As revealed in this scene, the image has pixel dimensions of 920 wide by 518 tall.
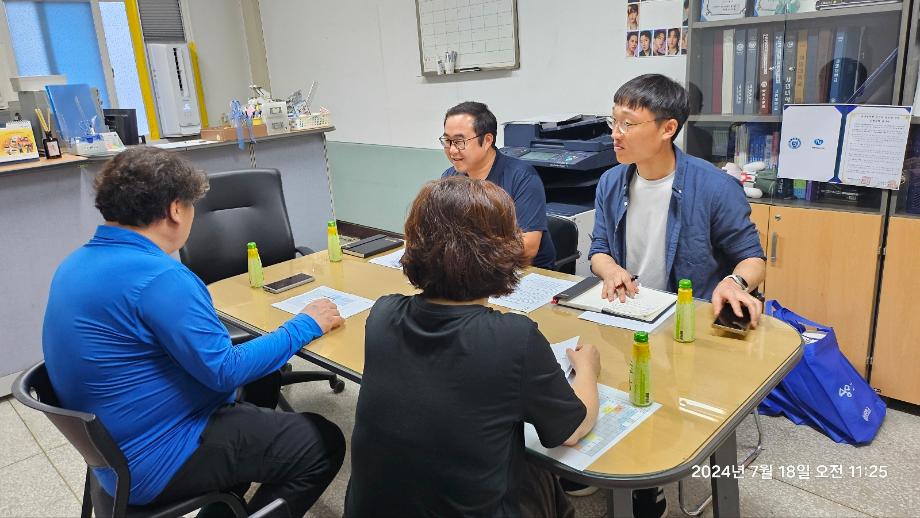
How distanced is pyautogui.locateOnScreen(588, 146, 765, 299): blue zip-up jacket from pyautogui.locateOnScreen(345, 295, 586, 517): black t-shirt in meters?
1.10

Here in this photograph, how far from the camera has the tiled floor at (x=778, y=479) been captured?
6.65 ft

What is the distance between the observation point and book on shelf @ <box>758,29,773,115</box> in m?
2.64

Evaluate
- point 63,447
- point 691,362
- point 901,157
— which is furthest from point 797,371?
point 63,447

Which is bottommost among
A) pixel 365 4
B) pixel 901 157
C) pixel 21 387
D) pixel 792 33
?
pixel 21 387

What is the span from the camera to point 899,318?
2.46 meters

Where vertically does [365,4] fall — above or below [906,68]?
above

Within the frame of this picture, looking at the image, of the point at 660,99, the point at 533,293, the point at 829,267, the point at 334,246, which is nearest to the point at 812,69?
the point at 829,267

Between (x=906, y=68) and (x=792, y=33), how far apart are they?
443 mm

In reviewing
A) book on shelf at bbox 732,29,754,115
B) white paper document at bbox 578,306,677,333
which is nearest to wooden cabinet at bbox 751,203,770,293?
book on shelf at bbox 732,29,754,115

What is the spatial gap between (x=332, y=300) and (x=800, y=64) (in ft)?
6.90

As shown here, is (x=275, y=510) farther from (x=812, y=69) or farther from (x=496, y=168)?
(x=812, y=69)

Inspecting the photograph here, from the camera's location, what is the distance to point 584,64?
3.56 m

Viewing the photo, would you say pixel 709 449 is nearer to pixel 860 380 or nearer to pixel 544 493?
pixel 544 493

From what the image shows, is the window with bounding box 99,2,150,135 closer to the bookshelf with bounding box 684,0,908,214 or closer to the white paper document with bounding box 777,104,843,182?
the bookshelf with bounding box 684,0,908,214
